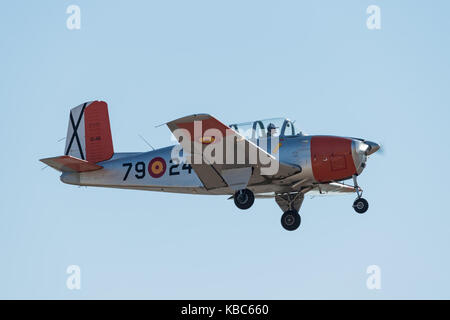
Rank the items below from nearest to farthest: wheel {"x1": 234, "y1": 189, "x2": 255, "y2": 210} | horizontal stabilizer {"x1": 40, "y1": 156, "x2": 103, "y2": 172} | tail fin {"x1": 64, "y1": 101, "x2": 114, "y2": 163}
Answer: wheel {"x1": 234, "y1": 189, "x2": 255, "y2": 210}
horizontal stabilizer {"x1": 40, "y1": 156, "x2": 103, "y2": 172}
tail fin {"x1": 64, "y1": 101, "x2": 114, "y2": 163}

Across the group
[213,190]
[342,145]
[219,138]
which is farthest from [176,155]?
[342,145]

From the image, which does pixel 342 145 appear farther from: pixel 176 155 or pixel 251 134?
pixel 176 155

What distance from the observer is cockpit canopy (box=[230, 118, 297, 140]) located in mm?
19625

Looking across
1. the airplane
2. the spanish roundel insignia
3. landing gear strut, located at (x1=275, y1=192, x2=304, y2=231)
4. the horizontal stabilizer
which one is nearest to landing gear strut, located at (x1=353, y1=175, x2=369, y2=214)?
the airplane

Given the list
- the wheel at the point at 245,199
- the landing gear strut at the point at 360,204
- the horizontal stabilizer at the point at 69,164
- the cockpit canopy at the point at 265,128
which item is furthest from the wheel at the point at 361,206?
the horizontal stabilizer at the point at 69,164

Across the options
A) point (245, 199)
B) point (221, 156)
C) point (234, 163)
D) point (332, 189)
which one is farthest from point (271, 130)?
point (332, 189)

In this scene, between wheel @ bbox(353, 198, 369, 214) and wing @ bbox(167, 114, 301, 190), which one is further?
wheel @ bbox(353, 198, 369, 214)

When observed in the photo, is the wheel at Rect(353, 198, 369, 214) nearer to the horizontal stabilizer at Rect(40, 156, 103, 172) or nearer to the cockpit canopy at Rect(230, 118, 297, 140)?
the cockpit canopy at Rect(230, 118, 297, 140)

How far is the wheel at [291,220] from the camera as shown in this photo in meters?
20.9

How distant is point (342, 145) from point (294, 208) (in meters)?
2.60

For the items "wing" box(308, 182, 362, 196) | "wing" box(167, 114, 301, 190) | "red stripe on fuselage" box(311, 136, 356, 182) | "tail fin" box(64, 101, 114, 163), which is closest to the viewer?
"wing" box(167, 114, 301, 190)

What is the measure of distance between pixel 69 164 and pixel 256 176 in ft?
16.1

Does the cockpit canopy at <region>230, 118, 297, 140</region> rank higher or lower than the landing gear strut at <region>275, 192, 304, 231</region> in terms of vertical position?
higher

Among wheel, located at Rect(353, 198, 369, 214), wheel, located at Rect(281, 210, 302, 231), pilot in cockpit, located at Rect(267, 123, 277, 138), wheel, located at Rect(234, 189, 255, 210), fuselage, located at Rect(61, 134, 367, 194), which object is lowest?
wheel, located at Rect(281, 210, 302, 231)
